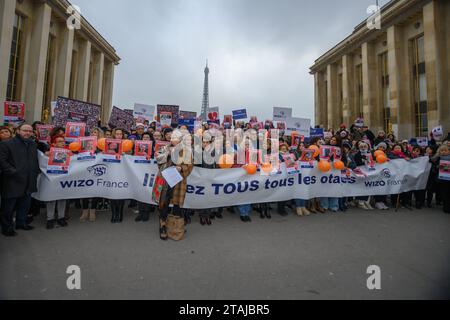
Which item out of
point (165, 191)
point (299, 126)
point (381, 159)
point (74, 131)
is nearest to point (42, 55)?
point (74, 131)

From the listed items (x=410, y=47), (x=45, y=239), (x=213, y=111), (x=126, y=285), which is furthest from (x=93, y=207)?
(x=410, y=47)

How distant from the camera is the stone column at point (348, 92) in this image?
27616 millimetres

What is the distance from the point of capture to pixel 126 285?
2744mm

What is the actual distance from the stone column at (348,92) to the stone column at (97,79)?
31088 mm

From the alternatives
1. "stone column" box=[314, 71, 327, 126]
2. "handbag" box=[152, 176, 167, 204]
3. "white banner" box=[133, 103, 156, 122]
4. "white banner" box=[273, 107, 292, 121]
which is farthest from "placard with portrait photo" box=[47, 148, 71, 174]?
"stone column" box=[314, 71, 327, 126]

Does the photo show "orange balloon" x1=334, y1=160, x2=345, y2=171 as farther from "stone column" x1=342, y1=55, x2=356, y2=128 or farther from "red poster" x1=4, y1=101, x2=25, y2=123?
"stone column" x1=342, y1=55, x2=356, y2=128

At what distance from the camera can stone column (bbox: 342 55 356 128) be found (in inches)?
1087

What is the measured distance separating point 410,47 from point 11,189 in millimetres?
29442

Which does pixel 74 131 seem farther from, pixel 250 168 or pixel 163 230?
pixel 250 168

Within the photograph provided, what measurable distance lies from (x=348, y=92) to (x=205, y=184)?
28586 mm

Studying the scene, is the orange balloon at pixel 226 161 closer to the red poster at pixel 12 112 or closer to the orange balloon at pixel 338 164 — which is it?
the orange balloon at pixel 338 164

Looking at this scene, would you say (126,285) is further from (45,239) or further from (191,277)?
(45,239)

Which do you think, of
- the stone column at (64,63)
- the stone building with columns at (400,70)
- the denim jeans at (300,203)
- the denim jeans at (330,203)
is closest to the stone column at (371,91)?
the stone building with columns at (400,70)

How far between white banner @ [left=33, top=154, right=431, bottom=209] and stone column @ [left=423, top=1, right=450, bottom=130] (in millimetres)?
16872
